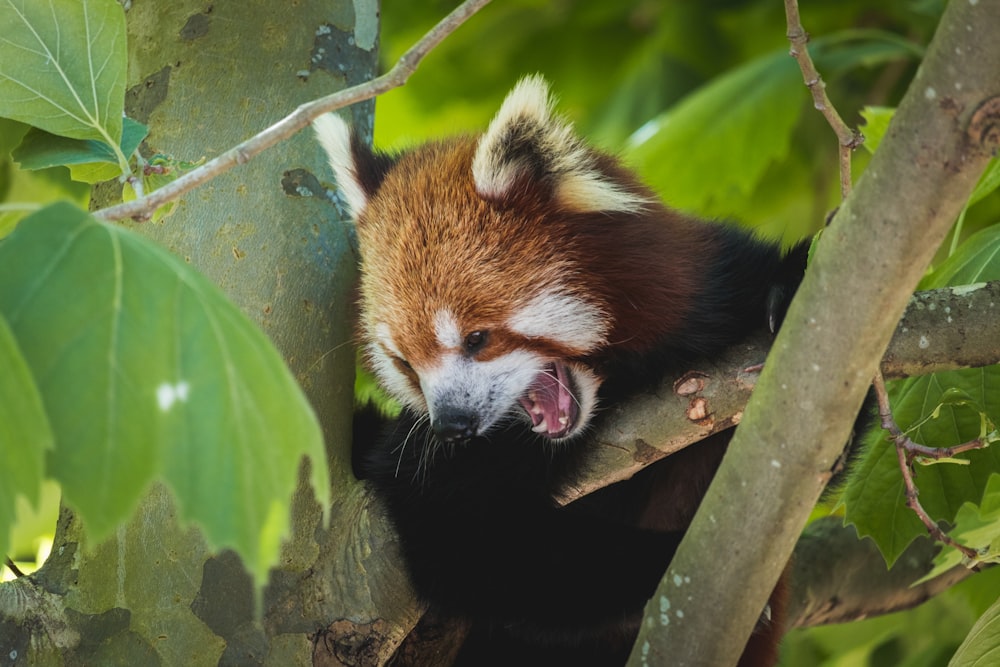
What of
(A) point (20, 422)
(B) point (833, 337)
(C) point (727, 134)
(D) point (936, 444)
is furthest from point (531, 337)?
(C) point (727, 134)

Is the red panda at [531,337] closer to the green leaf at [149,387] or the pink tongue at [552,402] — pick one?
the pink tongue at [552,402]

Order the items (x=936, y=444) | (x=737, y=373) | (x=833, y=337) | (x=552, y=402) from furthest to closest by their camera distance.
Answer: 1. (x=552, y=402)
2. (x=936, y=444)
3. (x=737, y=373)
4. (x=833, y=337)

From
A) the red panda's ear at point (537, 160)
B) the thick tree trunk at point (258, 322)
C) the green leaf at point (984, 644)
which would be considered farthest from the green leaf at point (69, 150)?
the green leaf at point (984, 644)

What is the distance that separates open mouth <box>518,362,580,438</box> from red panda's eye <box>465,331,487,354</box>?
0.21 metres

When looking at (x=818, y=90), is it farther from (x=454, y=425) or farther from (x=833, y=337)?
(x=454, y=425)

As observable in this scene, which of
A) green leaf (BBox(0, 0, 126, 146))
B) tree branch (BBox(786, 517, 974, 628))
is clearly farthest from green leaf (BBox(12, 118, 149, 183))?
tree branch (BBox(786, 517, 974, 628))

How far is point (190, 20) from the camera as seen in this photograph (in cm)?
316

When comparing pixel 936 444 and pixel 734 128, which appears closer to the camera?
pixel 936 444

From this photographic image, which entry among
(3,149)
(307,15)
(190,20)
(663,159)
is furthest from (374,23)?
(663,159)

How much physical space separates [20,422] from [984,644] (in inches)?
89.0

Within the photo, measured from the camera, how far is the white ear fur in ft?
10.2

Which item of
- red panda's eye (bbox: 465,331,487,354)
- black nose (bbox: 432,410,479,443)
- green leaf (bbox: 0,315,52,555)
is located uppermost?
green leaf (bbox: 0,315,52,555)

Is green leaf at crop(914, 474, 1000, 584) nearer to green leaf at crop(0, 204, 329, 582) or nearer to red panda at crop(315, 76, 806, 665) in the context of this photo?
red panda at crop(315, 76, 806, 665)

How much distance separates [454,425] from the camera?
287cm
